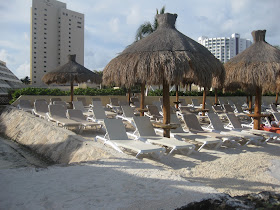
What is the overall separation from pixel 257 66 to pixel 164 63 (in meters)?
3.42

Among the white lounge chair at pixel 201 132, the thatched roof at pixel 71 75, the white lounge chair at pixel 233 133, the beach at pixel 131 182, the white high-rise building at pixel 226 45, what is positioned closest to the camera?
the beach at pixel 131 182

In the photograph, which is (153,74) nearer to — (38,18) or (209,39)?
(38,18)

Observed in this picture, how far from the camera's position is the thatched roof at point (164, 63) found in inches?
210

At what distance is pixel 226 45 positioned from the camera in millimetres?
108625

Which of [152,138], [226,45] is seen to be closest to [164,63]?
[152,138]

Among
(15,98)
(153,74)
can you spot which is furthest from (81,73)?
(153,74)

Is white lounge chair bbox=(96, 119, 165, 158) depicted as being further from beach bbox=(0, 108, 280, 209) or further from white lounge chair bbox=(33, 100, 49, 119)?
white lounge chair bbox=(33, 100, 49, 119)

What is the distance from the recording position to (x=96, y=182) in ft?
11.0

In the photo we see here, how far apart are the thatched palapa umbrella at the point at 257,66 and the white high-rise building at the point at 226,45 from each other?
10425 cm

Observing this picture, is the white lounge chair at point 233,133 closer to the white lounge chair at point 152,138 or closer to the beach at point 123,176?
the beach at point 123,176

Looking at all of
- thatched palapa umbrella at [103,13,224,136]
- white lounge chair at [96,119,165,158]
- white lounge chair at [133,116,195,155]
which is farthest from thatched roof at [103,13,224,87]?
white lounge chair at [133,116,195,155]

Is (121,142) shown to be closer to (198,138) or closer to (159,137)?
(159,137)

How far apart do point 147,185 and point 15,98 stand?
12518 millimetres

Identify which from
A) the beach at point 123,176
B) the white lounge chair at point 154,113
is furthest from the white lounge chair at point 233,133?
the white lounge chair at point 154,113
